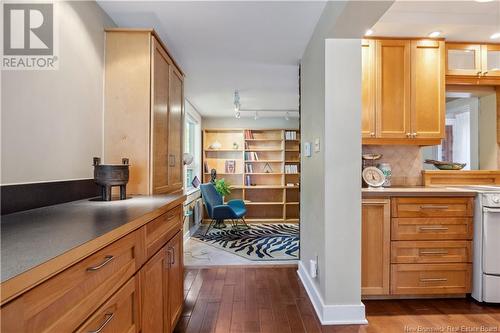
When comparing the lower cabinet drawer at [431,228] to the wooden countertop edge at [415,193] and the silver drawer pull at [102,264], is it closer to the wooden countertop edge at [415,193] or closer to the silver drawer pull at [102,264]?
the wooden countertop edge at [415,193]

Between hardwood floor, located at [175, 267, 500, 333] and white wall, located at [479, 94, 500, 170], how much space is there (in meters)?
1.51

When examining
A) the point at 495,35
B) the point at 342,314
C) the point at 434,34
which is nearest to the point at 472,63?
the point at 495,35

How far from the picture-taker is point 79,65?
166cm

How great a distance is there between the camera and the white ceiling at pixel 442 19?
2.02 m

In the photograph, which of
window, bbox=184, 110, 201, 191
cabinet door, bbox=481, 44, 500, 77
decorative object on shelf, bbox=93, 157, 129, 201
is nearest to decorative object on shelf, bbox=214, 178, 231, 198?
window, bbox=184, 110, 201, 191

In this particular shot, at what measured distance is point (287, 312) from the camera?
2072 mm

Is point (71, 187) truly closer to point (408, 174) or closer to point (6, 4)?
point (6, 4)

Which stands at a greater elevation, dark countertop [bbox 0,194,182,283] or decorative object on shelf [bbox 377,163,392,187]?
decorative object on shelf [bbox 377,163,392,187]

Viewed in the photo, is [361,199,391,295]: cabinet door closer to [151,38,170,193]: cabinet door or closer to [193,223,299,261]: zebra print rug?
[193,223,299,261]: zebra print rug

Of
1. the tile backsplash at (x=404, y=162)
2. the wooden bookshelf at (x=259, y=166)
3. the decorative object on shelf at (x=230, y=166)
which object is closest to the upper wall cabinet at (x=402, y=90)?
the tile backsplash at (x=404, y=162)

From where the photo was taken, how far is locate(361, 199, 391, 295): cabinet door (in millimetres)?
2150

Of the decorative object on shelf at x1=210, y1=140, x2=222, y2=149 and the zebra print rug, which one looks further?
the decorative object on shelf at x1=210, y1=140, x2=222, y2=149

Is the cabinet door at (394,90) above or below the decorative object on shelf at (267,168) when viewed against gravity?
above

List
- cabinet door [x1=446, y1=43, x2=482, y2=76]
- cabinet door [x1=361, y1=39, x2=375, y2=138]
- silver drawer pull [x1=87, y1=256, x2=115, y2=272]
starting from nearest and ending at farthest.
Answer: silver drawer pull [x1=87, y1=256, x2=115, y2=272], cabinet door [x1=361, y1=39, x2=375, y2=138], cabinet door [x1=446, y1=43, x2=482, y2=76]
